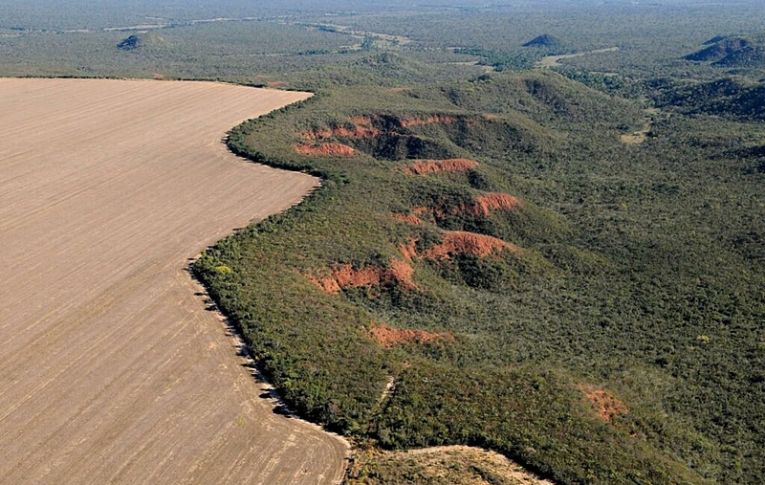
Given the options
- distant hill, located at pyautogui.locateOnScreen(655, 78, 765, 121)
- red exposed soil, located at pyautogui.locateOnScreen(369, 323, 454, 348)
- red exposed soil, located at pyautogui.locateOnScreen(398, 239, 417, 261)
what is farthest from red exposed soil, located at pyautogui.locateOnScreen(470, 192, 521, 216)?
distant hill, located at pyautogui.locateOnScreen(655, 78, 765, 121)

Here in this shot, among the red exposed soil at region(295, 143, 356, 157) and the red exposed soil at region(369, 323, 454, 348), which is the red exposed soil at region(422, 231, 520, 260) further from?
the red exposed soil at region(295, 143, 356, 157)

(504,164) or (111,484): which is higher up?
(111,484)

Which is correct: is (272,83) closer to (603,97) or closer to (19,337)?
(603,97)

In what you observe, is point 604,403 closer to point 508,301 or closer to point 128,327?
point 508,301

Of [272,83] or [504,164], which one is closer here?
[504,164]

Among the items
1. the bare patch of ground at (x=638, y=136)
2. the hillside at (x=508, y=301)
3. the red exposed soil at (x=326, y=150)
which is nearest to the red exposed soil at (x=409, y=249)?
the hillside at (x=508, y=301)

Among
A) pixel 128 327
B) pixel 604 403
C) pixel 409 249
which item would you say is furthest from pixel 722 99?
pixel 128 327

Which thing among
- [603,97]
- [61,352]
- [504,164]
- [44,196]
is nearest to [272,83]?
[504,164]
